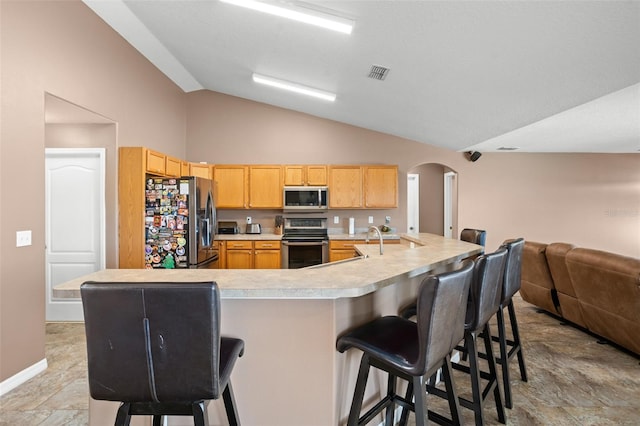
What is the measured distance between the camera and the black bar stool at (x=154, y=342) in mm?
1085

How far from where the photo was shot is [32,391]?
2500mm

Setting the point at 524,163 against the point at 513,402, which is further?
the point at 524,163

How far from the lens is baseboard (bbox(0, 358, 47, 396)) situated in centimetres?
248

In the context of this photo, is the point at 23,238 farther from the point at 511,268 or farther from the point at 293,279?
the point at 511,268

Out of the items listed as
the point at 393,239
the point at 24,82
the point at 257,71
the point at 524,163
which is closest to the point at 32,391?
the point at 24,82

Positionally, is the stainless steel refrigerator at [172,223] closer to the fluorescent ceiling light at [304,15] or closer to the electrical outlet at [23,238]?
the electrical outlet at [23,238]

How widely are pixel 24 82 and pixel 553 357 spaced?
5.16 m

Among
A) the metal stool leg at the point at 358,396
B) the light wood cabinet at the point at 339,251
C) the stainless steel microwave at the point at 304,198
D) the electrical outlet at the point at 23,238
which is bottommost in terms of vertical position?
the metal stool leg at the point at 358,396

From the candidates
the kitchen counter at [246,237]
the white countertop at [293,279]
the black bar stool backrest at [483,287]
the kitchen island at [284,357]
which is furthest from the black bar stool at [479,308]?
the kitchen counter at [246,237]

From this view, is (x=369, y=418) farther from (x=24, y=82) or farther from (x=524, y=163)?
(x=524, y=163)

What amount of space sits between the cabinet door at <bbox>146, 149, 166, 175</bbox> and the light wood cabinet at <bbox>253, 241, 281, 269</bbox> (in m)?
1.81

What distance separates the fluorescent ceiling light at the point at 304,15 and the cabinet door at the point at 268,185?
3.00 metres

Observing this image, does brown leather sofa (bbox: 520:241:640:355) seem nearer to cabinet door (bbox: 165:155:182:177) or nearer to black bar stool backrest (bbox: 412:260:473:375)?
black bar stool backrest (bbox: 412:260:473:375)

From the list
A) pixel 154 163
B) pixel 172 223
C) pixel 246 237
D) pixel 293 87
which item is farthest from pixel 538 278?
pixel 154 163
